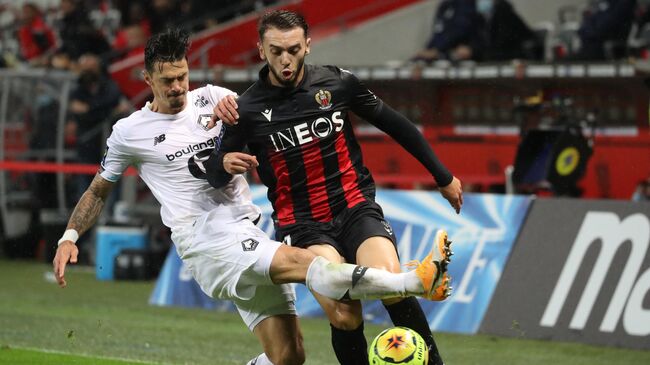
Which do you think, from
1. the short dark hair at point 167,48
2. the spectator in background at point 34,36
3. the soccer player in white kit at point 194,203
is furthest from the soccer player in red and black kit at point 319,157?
the spectator in background at point 34,36

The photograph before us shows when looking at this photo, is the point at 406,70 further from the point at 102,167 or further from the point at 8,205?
the point at 102,167

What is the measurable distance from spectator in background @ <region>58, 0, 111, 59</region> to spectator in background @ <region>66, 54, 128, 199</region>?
2.40 metres

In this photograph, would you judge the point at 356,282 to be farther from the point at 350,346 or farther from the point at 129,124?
the point at 129,124

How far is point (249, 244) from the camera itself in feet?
22.1

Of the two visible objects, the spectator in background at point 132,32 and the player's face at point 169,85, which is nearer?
the player's face at point 169,85

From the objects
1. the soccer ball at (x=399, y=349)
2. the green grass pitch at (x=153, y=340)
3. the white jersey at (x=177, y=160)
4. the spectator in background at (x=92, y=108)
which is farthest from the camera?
the spectator in background at (x=92, y=108)

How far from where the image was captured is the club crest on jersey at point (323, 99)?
274 inches

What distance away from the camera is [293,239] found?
700cm

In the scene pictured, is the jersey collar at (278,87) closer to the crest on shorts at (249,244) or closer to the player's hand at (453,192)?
the crest on shorts at (249,244)

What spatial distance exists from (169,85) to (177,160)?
17.0 inches

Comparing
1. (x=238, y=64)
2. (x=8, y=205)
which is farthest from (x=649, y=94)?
(x=8, y=205)

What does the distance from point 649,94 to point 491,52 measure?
2.46m

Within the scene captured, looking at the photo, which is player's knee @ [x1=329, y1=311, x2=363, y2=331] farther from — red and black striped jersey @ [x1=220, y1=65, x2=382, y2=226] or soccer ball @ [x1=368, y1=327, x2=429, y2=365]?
red and black striped jersey @ [x1=220, y1=65, x2=382, y2=226]

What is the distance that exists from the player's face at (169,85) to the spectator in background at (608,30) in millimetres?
8163
